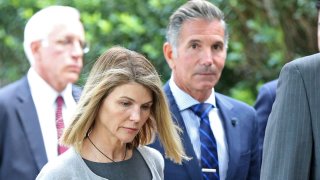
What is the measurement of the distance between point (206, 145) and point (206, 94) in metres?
0.33

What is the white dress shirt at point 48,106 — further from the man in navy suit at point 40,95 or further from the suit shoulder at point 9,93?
the suit shoulder at point 9,93

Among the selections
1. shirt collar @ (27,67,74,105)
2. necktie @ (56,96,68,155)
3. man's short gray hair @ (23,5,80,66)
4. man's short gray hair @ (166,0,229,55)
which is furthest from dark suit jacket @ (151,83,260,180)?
man's short gray hair @ (23,5,80,66)

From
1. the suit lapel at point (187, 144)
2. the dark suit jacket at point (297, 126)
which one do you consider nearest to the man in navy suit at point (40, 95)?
the suit lapel at point (187, 144)

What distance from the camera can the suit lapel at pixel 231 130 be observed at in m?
4.91

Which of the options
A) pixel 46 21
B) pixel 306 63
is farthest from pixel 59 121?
pixel 306 63

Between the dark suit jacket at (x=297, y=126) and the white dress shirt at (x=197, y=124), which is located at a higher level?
the dark suit jacket at (x=297, y=126)

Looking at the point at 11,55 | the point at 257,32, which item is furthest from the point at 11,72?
the point at 257,32

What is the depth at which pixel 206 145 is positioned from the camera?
16.0 feet

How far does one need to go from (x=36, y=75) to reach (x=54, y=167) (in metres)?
2.10

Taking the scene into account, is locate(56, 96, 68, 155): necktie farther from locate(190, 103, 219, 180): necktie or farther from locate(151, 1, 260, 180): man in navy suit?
locate(190, 103, 219, 180): necktie

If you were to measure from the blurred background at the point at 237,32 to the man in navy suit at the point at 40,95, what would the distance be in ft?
4.87

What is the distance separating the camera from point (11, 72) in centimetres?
917

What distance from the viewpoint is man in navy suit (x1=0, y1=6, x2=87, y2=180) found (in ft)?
17.3

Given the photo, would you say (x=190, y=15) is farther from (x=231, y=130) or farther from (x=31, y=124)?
(x=31, y=124)
